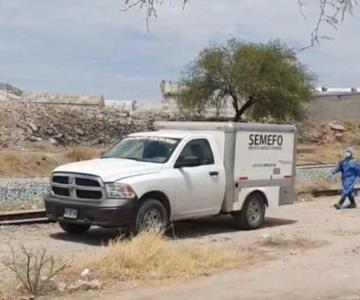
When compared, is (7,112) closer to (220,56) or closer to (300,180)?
(220,56)

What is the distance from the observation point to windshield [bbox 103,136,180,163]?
595 inches

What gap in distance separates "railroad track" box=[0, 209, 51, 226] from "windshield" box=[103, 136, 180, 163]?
198cm

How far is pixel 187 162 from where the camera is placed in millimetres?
15281

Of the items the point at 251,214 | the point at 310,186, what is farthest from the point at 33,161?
the point at 251,214

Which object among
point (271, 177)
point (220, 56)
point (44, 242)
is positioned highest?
point (220, 56)

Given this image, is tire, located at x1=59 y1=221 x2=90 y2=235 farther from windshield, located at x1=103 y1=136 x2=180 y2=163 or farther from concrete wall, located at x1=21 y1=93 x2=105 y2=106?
concrete wall, located at x1=21 y1=93 x2=105 y2=106

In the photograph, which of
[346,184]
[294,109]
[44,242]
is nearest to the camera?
[44,242]

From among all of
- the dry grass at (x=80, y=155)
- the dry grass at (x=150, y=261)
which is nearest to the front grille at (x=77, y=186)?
the dry grass at (x=150, y=261)

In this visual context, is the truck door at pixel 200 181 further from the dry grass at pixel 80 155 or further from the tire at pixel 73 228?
the dry grass at pixel 80 155

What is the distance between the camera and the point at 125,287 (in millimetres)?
9961

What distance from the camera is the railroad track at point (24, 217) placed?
1595 centimetres

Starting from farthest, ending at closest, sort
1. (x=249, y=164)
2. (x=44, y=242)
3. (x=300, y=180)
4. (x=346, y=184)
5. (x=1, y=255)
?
(x=300, y=180) < (x=346, y=184) < (x=249, y=164) < (x=44, y=242) < (x=1, y=255)

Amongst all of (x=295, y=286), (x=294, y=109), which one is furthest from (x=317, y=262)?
(x=294, y=109)

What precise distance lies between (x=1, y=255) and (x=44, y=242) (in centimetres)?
178
